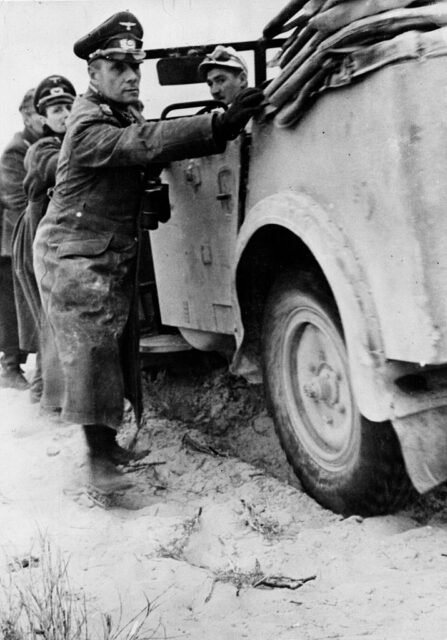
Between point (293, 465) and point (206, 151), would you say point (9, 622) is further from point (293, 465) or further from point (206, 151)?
point (206, 151)

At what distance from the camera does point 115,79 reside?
3.66 m

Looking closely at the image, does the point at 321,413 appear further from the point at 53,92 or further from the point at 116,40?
the point at 53,92

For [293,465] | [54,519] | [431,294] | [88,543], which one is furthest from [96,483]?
[431,294]

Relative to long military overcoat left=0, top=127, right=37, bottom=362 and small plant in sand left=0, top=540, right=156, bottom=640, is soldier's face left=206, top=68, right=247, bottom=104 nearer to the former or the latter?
long military overcoat left=0, top=127, right=37, bottom=362

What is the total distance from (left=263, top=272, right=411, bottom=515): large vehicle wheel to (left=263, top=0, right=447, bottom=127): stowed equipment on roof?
67 cm

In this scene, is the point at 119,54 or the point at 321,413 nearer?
the point at 321,413

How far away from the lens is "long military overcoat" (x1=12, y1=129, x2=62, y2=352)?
195 inches

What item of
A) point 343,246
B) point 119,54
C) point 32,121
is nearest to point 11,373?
point 32,121

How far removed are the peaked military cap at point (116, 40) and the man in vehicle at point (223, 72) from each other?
1091mm

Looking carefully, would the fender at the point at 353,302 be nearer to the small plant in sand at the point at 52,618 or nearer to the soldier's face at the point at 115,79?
→ the small plant in sand at the point at 52,618

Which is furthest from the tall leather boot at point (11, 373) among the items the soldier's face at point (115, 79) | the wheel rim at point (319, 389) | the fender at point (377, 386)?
the fender at point (377, 386)

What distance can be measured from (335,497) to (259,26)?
294 cm

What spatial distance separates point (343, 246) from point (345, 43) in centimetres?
61

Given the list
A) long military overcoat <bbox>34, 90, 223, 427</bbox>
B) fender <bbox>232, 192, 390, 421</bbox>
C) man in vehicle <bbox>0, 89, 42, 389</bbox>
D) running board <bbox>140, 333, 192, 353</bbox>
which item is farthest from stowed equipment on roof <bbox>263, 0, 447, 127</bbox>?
man in vehicle <bbox>0, 89, 42, 389</bbox>
